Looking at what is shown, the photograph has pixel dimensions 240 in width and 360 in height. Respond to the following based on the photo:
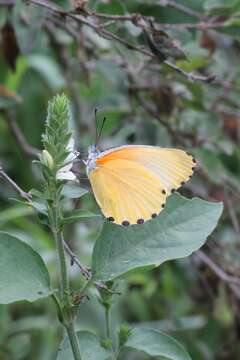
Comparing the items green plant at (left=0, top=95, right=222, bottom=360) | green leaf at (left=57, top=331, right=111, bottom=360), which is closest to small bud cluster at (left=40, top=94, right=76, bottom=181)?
green plant at (left=0, top=95, right=222, bottom=360)

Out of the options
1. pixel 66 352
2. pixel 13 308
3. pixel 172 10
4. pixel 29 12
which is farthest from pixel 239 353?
pixel 66 352

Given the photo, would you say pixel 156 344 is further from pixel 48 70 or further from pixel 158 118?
pixel 48 70

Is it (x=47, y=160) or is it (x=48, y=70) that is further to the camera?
(x=48, y=70)

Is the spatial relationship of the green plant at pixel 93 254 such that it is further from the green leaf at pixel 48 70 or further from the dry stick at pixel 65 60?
the green leaf at pixel 48 70

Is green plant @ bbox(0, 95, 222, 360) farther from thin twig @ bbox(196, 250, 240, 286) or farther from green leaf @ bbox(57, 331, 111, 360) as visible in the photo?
thin twig @ bbox(196, 250, 240, 286)

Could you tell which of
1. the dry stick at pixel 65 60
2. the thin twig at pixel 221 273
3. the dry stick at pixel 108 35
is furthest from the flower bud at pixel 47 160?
the dry stick at pixel 65 60

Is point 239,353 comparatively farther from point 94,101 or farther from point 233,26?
point 233,26

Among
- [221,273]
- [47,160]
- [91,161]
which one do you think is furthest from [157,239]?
[221,273]
